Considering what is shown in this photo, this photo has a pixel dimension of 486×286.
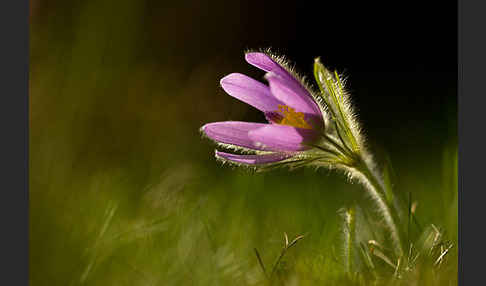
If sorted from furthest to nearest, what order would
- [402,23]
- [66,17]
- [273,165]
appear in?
[402,23], [66,17], [273,165]

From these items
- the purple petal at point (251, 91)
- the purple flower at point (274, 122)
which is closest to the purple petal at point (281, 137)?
the purple flower at point (274, 122)

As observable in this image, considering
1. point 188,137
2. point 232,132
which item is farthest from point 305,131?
point 188,137

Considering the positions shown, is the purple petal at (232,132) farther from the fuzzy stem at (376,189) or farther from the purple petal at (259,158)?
the fuzzy stem at (376,189)

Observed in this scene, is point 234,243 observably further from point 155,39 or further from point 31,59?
point 155,39

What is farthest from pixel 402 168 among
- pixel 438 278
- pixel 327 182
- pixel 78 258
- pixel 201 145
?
pixel 78 258

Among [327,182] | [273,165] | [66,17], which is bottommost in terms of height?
[327,182]

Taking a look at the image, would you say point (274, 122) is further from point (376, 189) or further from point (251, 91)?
point (376, 189)
